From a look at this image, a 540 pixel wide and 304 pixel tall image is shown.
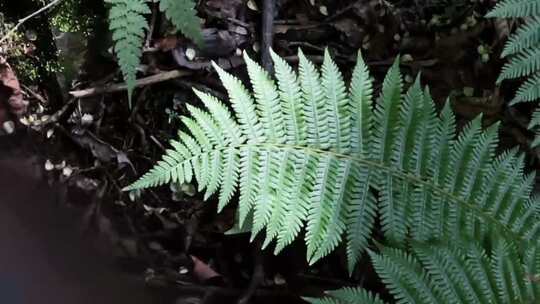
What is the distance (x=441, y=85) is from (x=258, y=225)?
751 millimetres

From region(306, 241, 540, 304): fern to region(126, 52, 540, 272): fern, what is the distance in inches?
2.7

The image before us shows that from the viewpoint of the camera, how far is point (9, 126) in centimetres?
199

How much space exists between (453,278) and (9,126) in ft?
4.57

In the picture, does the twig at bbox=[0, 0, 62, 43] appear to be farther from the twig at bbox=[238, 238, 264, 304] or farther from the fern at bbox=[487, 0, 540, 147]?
the fern at bbox=[487, 0, 540, 147]

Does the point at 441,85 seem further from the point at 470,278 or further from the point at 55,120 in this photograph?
the point at 55,120

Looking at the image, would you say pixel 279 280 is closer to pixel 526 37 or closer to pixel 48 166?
pixel 48 166

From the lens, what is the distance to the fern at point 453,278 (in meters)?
1.41

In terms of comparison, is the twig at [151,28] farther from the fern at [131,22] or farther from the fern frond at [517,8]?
the fern frond at [517,8]

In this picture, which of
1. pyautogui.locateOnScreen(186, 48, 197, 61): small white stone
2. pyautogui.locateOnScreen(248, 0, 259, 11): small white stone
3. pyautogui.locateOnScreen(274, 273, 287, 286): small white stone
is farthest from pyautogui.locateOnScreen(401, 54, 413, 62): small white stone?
pyautogui.locateOnScreen(274, 273, 287, 286): small white stone

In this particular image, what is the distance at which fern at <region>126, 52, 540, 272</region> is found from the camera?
1.44m

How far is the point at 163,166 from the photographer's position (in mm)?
1416

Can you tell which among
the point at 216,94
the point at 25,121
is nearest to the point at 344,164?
the point at 216,94

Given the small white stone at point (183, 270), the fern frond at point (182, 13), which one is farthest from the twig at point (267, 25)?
the small white stone at point (183, 270)

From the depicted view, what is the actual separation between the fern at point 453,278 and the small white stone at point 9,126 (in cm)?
116
